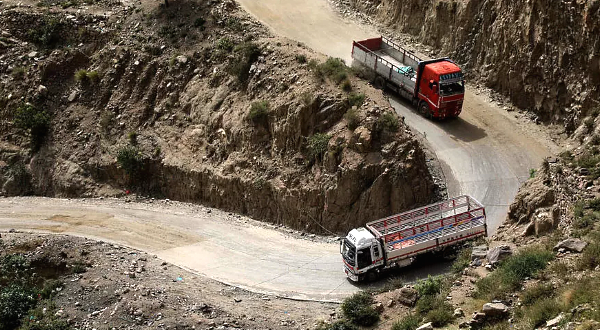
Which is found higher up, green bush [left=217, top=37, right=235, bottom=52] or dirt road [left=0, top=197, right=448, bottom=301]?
green bush [left=217, top=37, right=235, bottom=52]

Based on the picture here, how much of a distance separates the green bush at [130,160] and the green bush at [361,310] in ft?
60.5

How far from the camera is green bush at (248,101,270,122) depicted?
36.9m

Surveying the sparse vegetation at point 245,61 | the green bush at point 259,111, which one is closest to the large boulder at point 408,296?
the green bush at point 259,111

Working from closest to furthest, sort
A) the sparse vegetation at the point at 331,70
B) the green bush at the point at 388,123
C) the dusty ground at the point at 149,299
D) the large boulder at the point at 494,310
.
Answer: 1. the large boulder at the point at 494,310
2. the dusty ground at the point at 149,299
3. the green bush at the point at 388,123
4. the sparse vegetation at the point at 331,70

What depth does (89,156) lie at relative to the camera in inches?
1689

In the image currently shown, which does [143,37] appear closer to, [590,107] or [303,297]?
[303,297]

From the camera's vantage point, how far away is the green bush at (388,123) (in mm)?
33312

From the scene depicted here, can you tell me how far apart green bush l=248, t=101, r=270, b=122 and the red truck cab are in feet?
27.0

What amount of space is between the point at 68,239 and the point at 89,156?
30.5 ft

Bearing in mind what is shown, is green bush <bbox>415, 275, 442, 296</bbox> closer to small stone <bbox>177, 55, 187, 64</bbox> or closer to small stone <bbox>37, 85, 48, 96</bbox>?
small stone <bbox>177, 55, 187, 64</bbox>

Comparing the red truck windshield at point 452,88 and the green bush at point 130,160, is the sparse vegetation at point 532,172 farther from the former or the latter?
the green bush at point 130,160

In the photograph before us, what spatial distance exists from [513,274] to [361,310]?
542 cm

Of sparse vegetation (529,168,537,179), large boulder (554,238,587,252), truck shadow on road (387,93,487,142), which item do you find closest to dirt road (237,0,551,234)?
truck shadow on road (387,93,487,142)

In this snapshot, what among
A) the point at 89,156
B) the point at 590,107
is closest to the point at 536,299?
the point at 590,107
